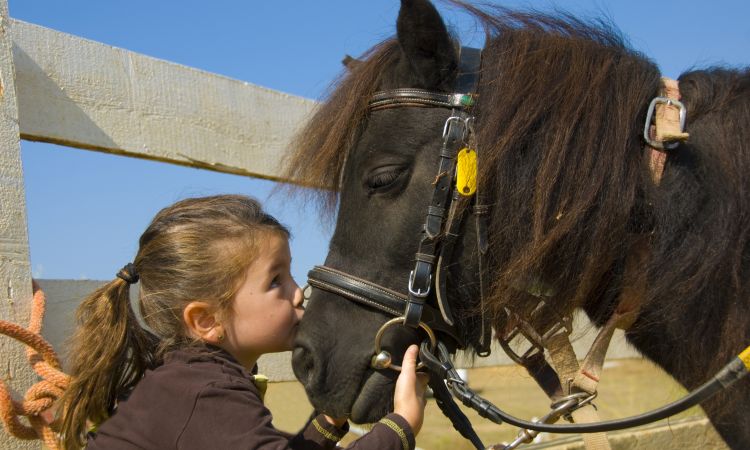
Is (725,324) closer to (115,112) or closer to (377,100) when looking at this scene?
(377,100)

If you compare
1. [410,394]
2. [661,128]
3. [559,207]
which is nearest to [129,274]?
[410,394]

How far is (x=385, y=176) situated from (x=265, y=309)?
18.0 inches

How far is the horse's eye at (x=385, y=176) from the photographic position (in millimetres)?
1726

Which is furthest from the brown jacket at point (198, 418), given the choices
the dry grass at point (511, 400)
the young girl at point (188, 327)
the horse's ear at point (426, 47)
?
the dry grass at point (511, 400)

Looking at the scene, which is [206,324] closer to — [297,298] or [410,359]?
[297,298]

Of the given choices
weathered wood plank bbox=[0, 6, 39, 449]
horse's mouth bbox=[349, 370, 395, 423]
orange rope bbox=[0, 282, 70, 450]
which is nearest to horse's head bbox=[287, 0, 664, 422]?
horse's mouth bbox=[349, 370, 395, 423]

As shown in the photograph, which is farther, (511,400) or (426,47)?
(511,400)

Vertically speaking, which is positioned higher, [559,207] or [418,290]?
[559,207]

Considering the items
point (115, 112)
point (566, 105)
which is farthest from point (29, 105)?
point (566, 105)

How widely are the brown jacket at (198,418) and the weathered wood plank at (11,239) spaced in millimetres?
311

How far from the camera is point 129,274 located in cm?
170

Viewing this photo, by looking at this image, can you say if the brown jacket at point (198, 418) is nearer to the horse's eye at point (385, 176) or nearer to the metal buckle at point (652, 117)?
the horse's eye at point (385, 176)

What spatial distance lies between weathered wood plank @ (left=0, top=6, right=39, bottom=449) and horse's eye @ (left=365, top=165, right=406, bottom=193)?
964 millimetres

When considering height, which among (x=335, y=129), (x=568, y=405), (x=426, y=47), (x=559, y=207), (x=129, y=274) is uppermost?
(x=426, y=47)
